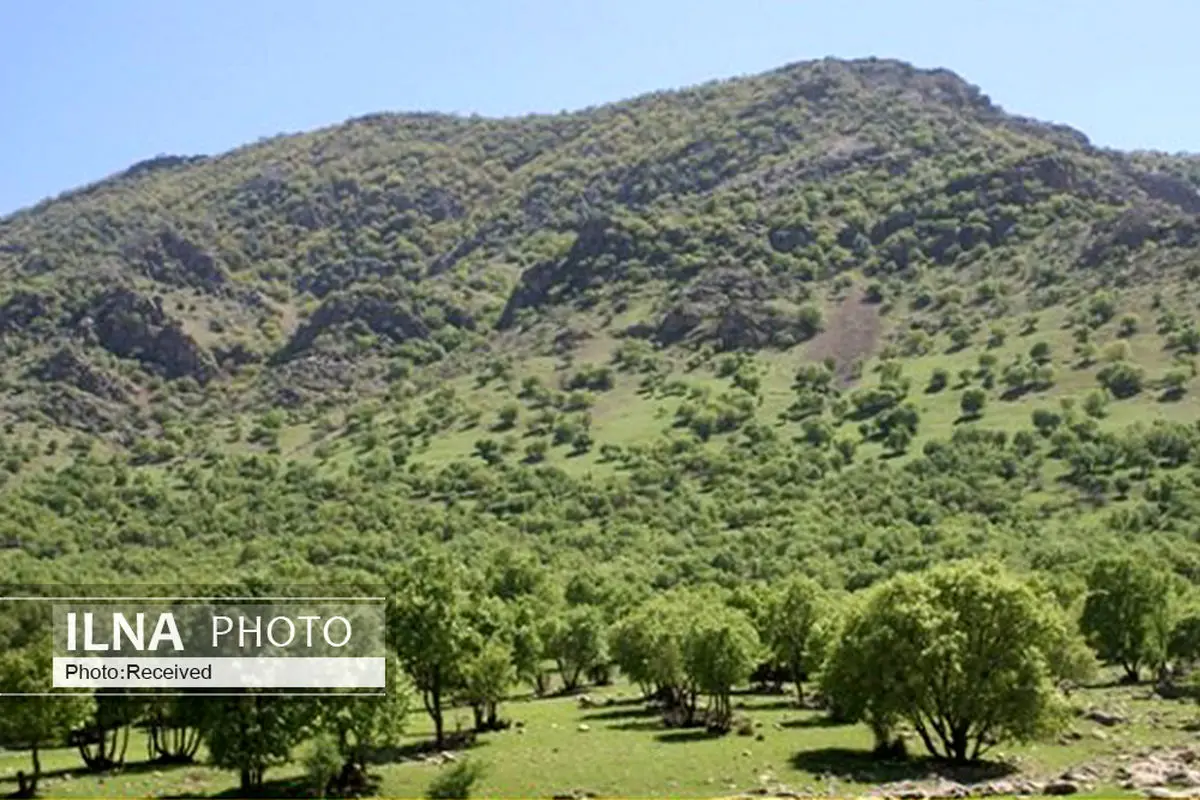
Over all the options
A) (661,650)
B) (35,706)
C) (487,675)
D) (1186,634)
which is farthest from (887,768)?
(1186,634)

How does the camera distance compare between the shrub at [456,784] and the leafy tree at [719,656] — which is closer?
the shrub at [456,784]

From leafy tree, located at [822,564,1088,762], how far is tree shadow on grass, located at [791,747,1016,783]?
1.01 metres

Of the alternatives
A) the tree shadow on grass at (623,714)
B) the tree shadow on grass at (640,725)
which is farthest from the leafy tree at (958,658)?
the tree shadow on grass at (623,714)

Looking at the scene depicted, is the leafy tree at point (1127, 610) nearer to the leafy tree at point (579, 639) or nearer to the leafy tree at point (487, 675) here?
the leafy tree at point (579, 639)

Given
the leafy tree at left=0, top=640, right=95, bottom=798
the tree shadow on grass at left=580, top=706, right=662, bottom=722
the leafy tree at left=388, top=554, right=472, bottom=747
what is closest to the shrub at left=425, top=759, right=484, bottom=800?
the leafy tree at left=388, top=554, right=472, bottom=747

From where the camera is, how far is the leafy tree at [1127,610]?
8931 centimetres

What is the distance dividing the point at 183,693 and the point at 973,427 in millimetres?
165367

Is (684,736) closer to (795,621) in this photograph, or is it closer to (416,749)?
(416,749)

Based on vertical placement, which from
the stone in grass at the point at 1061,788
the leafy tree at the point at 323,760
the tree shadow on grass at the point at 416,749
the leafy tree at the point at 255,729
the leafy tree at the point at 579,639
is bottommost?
the stone in grass at the point at 1061,788

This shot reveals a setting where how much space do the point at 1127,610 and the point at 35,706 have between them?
72.8 m

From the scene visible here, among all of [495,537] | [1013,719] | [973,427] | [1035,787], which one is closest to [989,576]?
[1013,719]

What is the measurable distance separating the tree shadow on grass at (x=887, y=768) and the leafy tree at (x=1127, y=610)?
131ft

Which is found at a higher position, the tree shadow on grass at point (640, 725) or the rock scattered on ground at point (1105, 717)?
the tree shadow on grass at point (640, 725)

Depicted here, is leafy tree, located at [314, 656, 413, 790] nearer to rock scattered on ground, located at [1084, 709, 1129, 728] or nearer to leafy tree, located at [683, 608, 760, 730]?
leafy tree, located at [683, 608, 760, 730]
